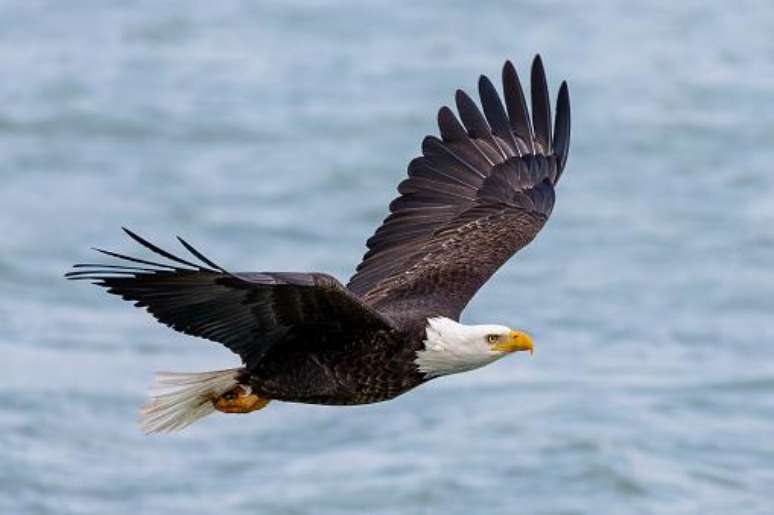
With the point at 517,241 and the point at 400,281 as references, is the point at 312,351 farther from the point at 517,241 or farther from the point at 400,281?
the point at 517,241

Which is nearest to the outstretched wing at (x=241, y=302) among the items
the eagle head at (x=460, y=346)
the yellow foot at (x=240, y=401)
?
the eagle head at (x=460, y=346)

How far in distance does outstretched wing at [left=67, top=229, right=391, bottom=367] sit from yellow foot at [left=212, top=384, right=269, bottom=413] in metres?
0.36

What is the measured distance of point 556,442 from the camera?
15539 millimetres

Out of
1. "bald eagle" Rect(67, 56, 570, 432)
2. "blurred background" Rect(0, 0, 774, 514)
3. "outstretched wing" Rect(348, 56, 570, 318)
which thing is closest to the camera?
"bald eagle" Rect(67, 56, 570, 432)

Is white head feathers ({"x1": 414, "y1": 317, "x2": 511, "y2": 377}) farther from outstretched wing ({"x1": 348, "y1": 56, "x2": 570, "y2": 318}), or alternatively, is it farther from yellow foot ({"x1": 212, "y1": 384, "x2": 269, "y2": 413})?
outstretched wing ({"x1": 348, "y1": 56, "x2": 570, "y2": 318})

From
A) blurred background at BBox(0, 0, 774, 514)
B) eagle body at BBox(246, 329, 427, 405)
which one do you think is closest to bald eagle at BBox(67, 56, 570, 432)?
eagle body at BBox(246, 329, 427, 405)

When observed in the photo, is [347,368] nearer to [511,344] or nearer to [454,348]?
[454,348]

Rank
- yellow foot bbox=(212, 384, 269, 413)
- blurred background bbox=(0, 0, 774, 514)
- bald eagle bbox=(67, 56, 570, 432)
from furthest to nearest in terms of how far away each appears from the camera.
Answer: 1. blurred background bbox=(0, 0, 774, 514)
2. yellow foot bbox=(212, 384, 269, 413)
3. bald eagle bbox=(67, 56, 570, 432)

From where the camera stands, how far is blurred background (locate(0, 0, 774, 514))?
15031 mm

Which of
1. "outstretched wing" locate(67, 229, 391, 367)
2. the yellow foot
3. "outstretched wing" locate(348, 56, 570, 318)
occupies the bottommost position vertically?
the yellow foot

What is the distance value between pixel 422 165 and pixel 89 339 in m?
5.74

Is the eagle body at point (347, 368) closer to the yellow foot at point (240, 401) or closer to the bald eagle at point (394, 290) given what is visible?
the bald eagle at point (394, 290)

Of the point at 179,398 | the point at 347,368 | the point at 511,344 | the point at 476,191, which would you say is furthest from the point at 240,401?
the point at 476,191

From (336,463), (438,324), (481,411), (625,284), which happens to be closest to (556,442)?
(481,411)
